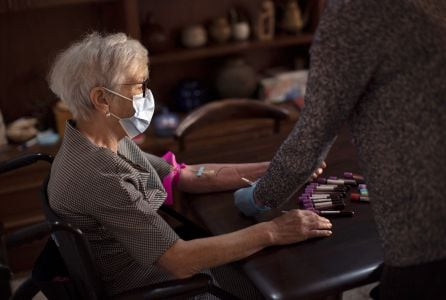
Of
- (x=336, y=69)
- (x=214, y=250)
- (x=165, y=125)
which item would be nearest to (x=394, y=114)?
(x=336, y=69)

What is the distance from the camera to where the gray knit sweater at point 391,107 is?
3.31ft

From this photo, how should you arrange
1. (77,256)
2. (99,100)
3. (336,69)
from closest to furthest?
1. (336,69)
2. (77,256)
3. (99,100)

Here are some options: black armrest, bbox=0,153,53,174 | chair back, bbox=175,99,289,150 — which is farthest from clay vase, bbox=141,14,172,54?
black armrest, bbox=0,153,53,174

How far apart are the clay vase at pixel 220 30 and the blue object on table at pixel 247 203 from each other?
1.63 metres

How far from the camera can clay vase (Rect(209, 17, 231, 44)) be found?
292 cm

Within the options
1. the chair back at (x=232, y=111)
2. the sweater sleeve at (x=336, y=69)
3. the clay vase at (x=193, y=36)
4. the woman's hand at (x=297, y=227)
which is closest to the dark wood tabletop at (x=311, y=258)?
the woman's hand at (x=297, y=227)

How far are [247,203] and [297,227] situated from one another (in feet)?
0.54

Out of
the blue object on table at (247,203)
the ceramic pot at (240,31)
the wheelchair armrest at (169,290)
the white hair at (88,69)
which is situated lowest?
the wheelchair armrest at (169,290)

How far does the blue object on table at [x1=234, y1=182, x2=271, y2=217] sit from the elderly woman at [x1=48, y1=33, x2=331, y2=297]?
7 cm

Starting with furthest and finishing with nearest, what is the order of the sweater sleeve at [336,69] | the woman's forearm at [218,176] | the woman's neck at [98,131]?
the woman's forearm at [218,176] < the woman's neck at [98,131] < the sweater sleeve at [336,69]

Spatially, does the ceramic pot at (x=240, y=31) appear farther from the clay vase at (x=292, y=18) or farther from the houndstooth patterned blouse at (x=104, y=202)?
the houndstooth patterned blouse at (x=104, y=202)

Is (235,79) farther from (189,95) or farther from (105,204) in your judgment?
(105,204)

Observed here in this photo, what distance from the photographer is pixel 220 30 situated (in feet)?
9.59

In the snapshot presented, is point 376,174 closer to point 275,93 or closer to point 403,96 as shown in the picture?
point 403,96
